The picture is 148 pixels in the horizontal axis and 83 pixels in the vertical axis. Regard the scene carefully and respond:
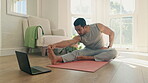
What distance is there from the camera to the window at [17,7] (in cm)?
257

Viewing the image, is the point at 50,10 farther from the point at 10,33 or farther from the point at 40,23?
the point at 10,33

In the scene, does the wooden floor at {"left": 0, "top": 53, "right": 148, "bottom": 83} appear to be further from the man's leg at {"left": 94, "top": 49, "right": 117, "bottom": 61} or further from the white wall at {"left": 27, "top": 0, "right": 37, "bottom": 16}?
the white wall at {"left": 27, "top": 0, "right": 37, "bottom": 16}

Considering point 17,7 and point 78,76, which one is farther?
point 17,7

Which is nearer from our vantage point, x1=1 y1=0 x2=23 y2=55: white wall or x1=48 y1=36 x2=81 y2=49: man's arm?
x1=48 y1=36 x2=81 y2=49: man's arm

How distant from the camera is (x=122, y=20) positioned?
3.54 metres

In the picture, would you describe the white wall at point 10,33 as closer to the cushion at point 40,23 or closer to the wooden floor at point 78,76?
the cushion at point 40,23

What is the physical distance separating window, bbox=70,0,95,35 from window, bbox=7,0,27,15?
1.21 m

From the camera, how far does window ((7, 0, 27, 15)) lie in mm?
2566

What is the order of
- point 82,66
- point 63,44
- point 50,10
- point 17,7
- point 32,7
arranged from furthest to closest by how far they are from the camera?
1. point 50,10
2. point 32,7
3. point 17,7
4. point 63,44
5. point 82,66

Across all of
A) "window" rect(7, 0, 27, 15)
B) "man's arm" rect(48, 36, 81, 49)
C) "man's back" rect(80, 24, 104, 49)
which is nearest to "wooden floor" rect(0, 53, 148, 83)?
"man's arm" rect(48, 36, 81, 49)

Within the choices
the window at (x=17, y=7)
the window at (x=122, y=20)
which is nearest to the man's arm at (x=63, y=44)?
the window at (x=17, y=7)

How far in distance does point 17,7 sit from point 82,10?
5.46 ft

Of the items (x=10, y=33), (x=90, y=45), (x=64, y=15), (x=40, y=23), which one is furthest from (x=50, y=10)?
(x=90, y=45)

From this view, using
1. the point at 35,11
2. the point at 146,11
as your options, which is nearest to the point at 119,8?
the point at 146,11
